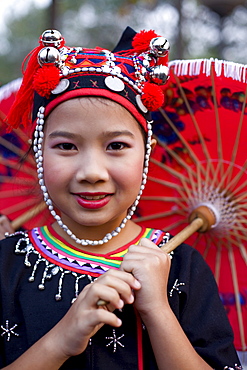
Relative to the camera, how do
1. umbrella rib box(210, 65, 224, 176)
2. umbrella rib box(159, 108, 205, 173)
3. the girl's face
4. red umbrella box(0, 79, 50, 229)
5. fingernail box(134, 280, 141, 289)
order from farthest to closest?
red umbrella box(0, 79, 50, 229)
umbrella rib box(159, 108, 205, 173)
umbrella rib box(210, 65, 224, 176)
the girl's face
fingernail box(134, 280, 141, 289)

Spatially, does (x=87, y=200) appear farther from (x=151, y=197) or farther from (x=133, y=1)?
(x=133, y=1)

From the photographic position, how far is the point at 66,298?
1446mm

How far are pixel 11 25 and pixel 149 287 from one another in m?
9.74

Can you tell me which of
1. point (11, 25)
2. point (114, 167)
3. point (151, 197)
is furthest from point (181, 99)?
point (11, 25)

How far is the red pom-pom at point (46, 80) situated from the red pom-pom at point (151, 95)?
0.28m

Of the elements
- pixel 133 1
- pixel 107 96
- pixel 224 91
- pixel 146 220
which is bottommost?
pixel 146 220

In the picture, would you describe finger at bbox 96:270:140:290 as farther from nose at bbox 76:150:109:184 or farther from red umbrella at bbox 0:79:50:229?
red umbrella at bbox 0:79:50:229

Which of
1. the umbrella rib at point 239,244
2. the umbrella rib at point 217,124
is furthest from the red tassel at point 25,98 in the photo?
the umbrella rib at point 239,244

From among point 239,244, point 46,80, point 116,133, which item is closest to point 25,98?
point 46,80

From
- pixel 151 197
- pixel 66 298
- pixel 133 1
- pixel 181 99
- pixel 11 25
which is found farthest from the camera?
pixel 11 25

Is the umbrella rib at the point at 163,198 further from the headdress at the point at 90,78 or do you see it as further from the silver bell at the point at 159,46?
the silver bell at the point at 159,46

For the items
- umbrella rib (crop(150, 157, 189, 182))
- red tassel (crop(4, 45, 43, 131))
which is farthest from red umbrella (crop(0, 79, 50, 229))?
umbrella rib (crop(150, 157, 189, 182))

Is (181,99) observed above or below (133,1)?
below

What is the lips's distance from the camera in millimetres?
1448
